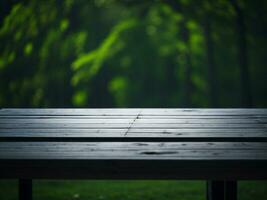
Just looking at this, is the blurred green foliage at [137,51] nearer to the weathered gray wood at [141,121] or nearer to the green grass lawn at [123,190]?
the green grass lawn at [123,190]

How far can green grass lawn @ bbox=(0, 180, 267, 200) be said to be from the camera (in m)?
5.99

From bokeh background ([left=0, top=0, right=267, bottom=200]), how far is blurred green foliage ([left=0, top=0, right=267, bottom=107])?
0.02 meters

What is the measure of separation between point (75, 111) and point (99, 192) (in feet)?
9.54

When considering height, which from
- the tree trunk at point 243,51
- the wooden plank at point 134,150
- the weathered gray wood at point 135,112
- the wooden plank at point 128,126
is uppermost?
the tree trunk at point 243,51

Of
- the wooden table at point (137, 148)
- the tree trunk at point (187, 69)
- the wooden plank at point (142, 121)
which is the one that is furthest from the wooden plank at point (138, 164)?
the tree trunk at point (187, 69)

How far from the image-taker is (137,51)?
11.7m

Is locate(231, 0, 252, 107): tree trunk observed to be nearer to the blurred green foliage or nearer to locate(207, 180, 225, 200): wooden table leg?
the blurred green foliage

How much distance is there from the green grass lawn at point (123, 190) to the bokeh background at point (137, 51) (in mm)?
3266

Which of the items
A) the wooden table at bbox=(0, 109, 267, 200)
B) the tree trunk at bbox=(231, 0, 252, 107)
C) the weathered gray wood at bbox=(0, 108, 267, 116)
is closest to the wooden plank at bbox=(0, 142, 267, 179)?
the wooden table at bbox=(0, 109, 267, 200)

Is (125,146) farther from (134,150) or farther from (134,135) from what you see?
(134,135)

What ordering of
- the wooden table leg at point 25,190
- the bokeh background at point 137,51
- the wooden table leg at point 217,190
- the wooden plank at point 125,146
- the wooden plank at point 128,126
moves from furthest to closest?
the bokeh background at point 137,51, the wooden table leg at point 25,190, the wooden plank at point 128,126, the wooden table leg at point 217,190, the wooden plank at point 125,146

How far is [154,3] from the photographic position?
1114cm

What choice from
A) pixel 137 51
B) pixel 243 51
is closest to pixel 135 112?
pixel 243 51

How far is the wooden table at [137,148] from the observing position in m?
2.01
